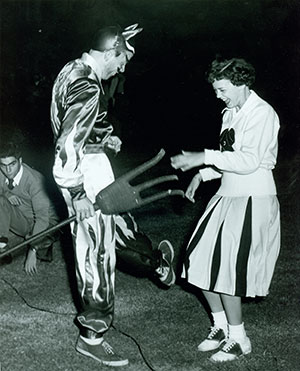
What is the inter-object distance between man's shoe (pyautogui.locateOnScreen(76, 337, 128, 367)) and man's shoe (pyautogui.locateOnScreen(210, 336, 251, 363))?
0.53 meters

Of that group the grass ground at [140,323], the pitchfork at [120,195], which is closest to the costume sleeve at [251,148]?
the pitchfork at [120,195]

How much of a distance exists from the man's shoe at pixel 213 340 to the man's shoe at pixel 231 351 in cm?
13

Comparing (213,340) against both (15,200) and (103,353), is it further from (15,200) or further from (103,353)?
(15,200)

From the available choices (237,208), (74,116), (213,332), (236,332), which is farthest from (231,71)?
(213,332)

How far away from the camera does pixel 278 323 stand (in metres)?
4.00

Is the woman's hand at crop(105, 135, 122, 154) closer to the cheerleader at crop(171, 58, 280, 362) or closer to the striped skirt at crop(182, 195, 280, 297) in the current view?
the cheerleader at crop(171, 58, 280, 362)

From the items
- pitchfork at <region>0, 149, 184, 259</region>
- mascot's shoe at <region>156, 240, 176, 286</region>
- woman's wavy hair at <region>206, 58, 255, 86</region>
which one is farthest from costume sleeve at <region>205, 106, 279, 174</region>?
mascot's shoe at <region>156, 240, 176, 286</region>

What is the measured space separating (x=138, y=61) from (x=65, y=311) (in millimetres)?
11640

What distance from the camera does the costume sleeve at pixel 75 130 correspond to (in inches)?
117

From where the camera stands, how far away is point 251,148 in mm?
3154

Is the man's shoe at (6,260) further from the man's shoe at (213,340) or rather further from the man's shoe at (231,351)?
the man's shoe at (231,351)

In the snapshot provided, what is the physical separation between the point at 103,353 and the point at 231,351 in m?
0.74

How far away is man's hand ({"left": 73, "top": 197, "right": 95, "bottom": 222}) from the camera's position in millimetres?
3113

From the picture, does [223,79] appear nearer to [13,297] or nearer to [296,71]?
[13,297]
